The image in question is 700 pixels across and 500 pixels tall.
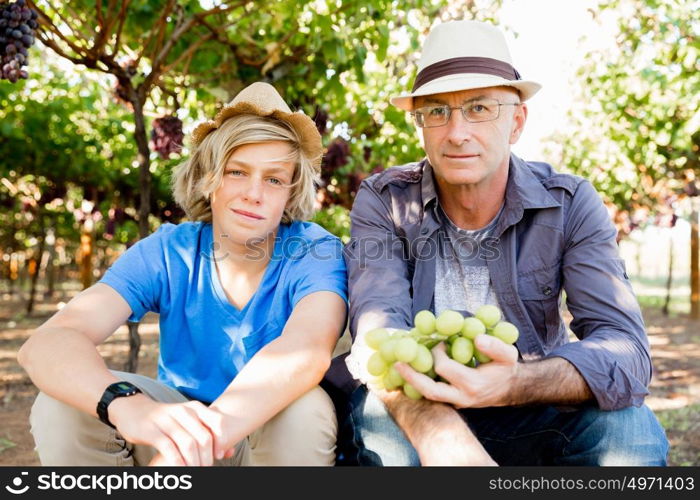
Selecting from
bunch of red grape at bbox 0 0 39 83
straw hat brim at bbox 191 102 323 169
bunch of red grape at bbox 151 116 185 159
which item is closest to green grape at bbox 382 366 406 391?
straw hat brim at bbox 191 102 323 169

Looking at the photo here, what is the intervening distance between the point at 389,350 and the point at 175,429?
66cm

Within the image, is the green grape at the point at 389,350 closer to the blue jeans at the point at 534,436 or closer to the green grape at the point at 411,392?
the green grape at the point at 411,392

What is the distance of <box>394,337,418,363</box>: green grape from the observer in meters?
1.85

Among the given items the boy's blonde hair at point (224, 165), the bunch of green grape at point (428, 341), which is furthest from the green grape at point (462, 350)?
the boy's blonde hair at point (224, 165)

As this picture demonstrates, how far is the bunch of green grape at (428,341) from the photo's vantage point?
189cm

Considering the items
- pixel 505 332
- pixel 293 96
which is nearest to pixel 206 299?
pixel 505 332

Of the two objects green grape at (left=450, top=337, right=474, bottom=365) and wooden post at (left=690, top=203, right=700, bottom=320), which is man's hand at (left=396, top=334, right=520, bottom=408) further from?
wooden post at (left=690, top=203, right=700, bottom=320)

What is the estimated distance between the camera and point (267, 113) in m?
2.63

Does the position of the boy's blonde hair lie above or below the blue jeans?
above

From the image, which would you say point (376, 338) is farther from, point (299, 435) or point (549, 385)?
point (549, 385)

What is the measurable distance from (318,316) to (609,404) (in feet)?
3.30

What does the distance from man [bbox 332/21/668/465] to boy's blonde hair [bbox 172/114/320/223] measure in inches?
10.6
